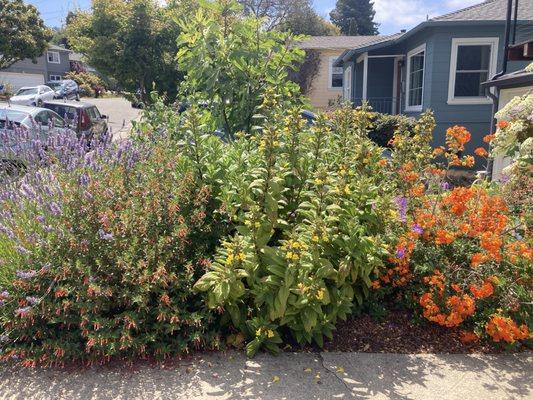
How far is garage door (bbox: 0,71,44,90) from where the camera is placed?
40312mm

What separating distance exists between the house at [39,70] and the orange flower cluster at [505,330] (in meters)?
39.9

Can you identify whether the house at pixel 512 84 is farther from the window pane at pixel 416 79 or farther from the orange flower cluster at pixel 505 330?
the window pane at pixel 416 79

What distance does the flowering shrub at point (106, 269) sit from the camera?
10.1ft

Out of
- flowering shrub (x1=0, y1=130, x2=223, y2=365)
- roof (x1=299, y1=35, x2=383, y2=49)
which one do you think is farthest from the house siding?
flowering shrub (x1=0, y1=130, x2=223, y2=365)

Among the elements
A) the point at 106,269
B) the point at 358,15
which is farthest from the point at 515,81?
the point at 358,15

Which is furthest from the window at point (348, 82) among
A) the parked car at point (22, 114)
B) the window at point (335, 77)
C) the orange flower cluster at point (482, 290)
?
the orange flower cluster at point (482, 290)

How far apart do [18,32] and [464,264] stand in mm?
36077

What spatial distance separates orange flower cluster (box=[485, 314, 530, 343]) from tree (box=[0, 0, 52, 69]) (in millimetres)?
35591

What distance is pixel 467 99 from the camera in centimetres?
1242

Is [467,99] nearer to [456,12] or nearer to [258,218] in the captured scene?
[456,12]

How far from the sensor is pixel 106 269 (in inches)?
126

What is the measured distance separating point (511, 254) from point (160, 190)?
2.61 metres

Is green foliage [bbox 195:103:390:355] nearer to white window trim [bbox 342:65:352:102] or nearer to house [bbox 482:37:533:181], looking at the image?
house [bbox 482:37:533:181]

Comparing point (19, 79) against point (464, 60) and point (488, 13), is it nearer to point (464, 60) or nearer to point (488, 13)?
point (464, 60)
